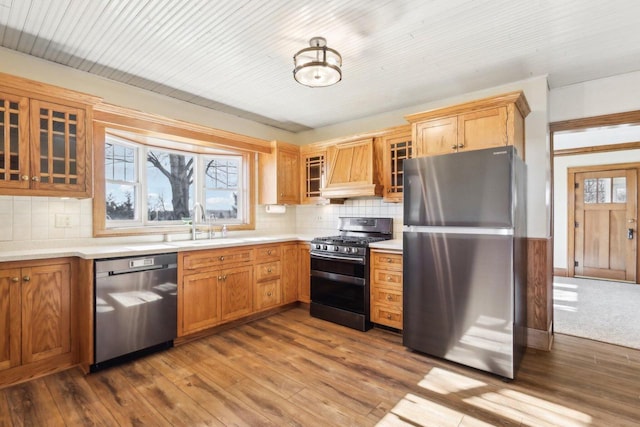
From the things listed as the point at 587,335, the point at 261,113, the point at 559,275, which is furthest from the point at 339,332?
the point at 559,275

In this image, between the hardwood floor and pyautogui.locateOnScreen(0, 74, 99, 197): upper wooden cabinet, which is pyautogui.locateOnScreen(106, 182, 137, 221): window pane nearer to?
pyautogui.locateOnScreen(0, 74, 99, 197): upper wooden cabinet

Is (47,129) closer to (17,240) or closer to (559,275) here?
(17,240)

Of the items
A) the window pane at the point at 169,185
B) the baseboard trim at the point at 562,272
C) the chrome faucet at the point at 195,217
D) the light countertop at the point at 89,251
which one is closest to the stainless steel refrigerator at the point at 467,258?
the light countertop at the point at 89,251

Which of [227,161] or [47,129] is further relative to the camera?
[227,161]

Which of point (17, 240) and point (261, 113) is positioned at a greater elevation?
point (261, 113)

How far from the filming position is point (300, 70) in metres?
2.36

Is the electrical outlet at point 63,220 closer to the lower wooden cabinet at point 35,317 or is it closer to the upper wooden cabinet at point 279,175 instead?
the lower wooden cabinet at point 35,317

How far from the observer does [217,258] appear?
3336 mm

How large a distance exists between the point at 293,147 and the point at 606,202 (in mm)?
5753

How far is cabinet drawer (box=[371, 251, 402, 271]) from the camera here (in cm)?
327

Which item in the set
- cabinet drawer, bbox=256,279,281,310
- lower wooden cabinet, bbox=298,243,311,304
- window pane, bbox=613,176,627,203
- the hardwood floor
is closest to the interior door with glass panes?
window pane, bbox=613,176,627,203

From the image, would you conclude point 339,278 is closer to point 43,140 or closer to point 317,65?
point 317,65

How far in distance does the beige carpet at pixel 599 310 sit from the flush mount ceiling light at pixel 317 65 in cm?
349

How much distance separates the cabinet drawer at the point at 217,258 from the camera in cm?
312
